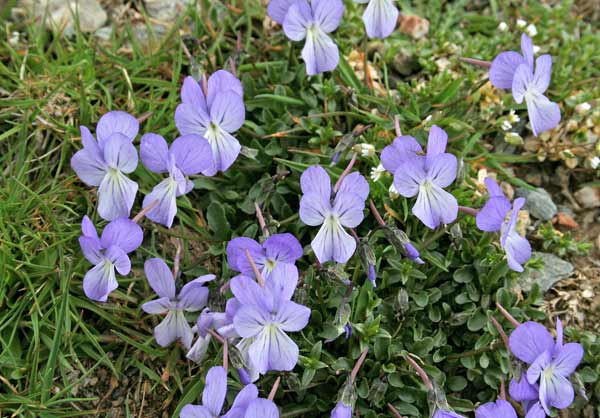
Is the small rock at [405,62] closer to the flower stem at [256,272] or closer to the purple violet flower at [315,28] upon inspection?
the purple violet flower at [315,28]

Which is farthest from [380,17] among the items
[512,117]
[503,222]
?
[503,222]

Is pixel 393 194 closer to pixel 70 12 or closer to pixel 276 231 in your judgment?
pixel 276 231

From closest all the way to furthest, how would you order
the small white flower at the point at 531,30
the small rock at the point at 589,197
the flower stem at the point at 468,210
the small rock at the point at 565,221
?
the flower stem at the point at 468,210 < the small rock at the point at 565,221 < the small rock at the point at 589,197 < the small white flower at the point at 531,30

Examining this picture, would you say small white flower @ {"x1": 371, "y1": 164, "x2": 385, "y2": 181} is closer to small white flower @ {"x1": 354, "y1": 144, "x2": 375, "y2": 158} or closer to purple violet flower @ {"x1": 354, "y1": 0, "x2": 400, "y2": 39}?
small white flower @ {"x1": 354, "y1": 144, "x2": 375, "y2": 158}

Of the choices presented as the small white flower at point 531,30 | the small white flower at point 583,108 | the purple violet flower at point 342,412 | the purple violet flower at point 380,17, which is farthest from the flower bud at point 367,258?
the small white flower at point 531,30

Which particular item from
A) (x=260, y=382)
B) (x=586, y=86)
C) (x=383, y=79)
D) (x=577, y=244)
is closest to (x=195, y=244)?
(x=260, y=382)

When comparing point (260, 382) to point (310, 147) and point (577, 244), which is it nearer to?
point (310, 147)

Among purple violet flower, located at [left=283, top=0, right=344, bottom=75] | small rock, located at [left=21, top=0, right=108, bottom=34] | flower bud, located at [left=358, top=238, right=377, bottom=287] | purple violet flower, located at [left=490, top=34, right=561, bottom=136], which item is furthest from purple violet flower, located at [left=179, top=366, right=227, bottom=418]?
small rock, located at [left=21, top=0, right=108, bottom=34]
